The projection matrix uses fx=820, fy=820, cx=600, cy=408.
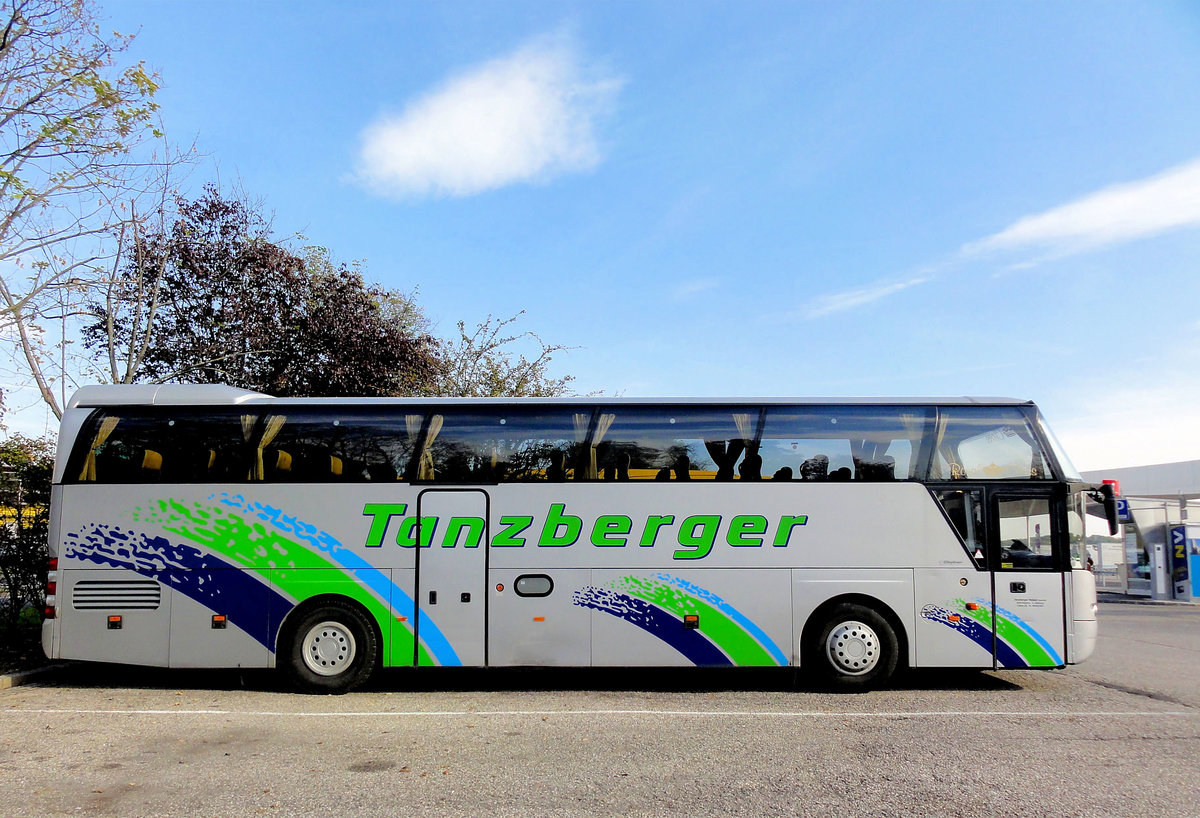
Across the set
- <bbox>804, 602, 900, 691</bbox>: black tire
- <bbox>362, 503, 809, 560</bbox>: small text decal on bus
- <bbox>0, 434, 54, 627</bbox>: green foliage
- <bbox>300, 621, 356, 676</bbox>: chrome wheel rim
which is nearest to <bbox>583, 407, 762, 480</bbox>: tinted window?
<bbox>362, 503, 809, 560</bbox>: small text decal on bus

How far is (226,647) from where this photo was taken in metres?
9.12

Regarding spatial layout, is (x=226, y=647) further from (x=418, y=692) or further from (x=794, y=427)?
(x=794, y=427)

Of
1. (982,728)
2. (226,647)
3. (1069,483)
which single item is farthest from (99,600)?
(1069,483)

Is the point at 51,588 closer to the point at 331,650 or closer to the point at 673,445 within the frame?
the point at 331,650

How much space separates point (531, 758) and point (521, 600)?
9.40 ft

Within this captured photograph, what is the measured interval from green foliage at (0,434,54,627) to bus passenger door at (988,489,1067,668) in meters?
Answer: 12.3

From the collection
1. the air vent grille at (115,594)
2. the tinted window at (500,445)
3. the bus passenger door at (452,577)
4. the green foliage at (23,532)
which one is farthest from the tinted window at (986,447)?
the green foliage at (23,532)

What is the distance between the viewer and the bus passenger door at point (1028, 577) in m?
9.06

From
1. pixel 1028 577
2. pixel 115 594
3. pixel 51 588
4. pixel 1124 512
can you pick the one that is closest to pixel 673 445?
pixel 1028 577

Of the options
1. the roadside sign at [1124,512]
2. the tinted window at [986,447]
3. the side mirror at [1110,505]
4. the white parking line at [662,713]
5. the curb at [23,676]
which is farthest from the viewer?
the roadside sign at [1124,512]

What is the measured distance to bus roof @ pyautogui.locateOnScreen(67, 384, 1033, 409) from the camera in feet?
30.5

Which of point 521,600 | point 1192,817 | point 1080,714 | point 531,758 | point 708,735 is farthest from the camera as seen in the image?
point 521,600

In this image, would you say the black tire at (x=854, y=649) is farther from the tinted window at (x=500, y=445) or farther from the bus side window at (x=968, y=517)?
the tinted window at (x=500, y=445)

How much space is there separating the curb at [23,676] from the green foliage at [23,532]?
6.16 feet
